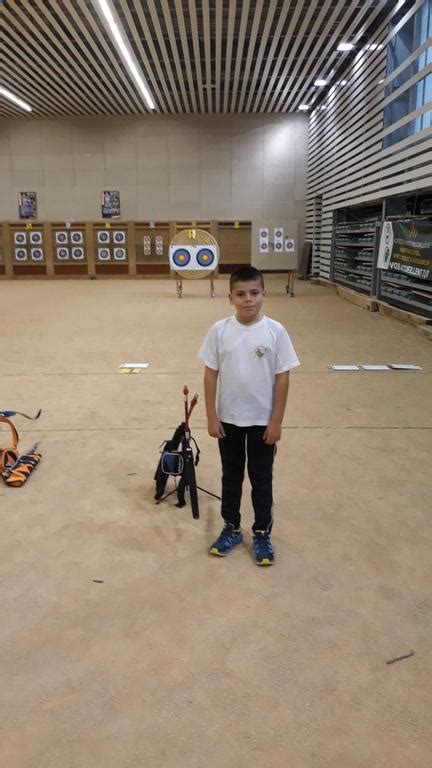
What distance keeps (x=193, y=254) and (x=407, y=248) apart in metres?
5.23

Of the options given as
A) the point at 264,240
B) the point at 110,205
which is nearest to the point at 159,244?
the point at 110,205

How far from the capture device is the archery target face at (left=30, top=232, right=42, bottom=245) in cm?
1797

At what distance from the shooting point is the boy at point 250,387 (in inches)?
86.9

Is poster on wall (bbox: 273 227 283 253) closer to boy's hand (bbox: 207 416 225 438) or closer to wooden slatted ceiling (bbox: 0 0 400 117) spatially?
wooden slatted ceiling (bbox: 0 0 400 117)

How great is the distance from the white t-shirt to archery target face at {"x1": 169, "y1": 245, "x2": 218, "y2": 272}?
32.9 ft

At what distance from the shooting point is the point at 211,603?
2.00 m

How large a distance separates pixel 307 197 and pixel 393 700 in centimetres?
1693

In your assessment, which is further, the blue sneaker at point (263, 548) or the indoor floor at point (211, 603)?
the blue sneaker at point (263, 548)

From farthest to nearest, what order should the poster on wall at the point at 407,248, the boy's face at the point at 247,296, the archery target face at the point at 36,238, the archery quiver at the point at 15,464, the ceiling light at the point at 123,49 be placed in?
the archery target face at the point at 36,238, the ceiling light at the point at 123,49, the poster on wall at the point at 407,248, the archery quiver at the point at 15,464, the boy's face at the point at 247,296

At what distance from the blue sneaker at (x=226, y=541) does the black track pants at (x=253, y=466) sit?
0.09 m

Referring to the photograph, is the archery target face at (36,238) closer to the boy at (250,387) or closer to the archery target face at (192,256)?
the archery target face at (192,256)

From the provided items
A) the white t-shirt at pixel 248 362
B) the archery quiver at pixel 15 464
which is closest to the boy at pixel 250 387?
the white t-shirt at pixel 248 362

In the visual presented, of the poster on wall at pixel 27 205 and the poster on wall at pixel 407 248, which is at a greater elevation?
the poster on wall at pixel 27 205

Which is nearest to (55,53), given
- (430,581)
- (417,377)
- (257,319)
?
(417,377)
